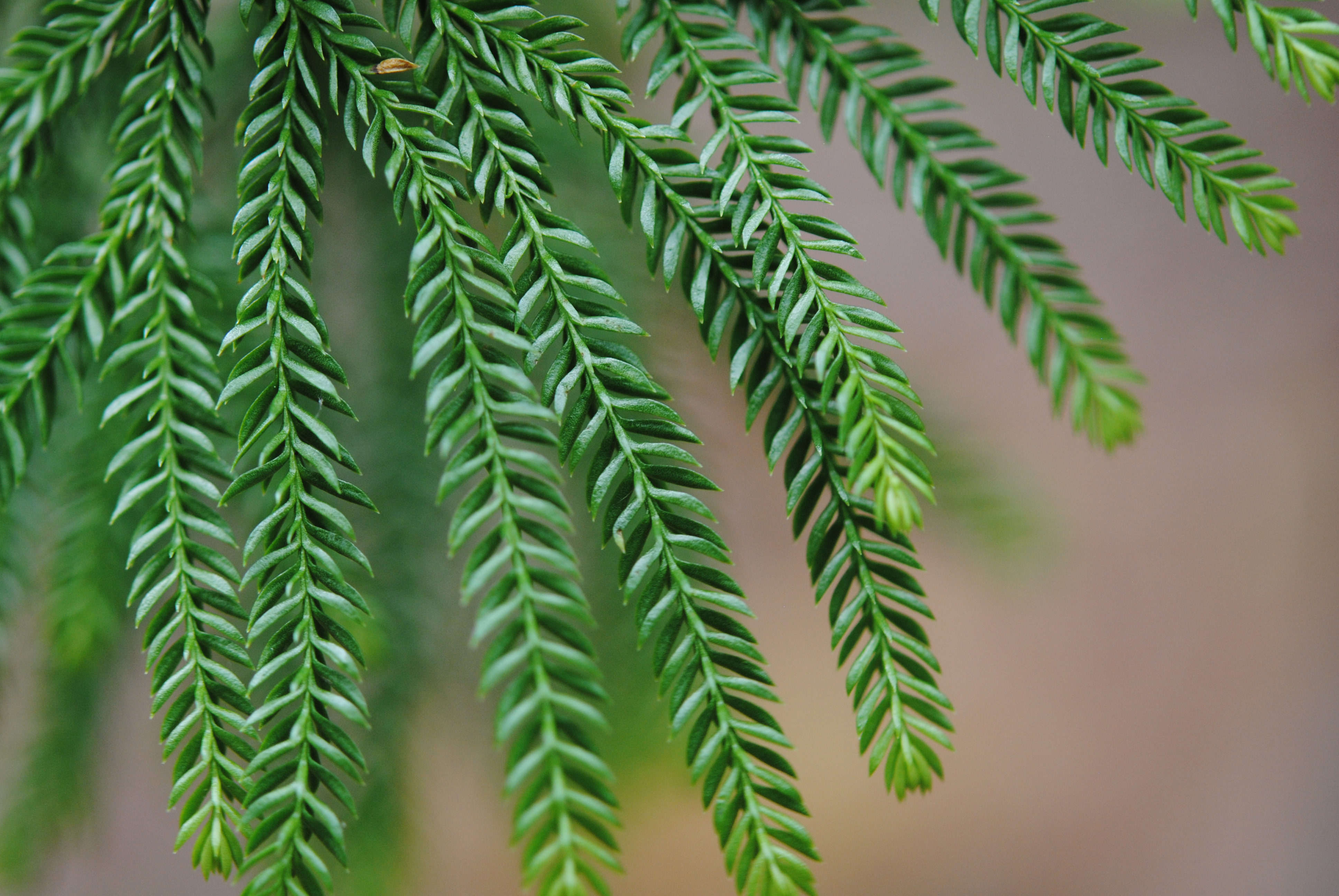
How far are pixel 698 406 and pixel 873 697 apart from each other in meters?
0.65

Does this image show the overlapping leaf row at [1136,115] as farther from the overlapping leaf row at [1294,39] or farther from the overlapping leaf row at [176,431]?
the overlapping leaf row at [176,431]

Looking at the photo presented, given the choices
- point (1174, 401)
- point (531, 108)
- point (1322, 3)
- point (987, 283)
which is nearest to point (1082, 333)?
point (987, 283)

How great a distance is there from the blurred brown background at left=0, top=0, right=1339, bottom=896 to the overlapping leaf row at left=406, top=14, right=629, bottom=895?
3.56 ft

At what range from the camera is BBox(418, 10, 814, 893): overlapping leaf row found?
43 cm

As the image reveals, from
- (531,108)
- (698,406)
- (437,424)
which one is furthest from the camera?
(698,406)

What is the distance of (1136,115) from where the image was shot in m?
0.48

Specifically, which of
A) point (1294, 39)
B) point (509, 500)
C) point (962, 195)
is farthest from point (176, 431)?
point (1294, 39)

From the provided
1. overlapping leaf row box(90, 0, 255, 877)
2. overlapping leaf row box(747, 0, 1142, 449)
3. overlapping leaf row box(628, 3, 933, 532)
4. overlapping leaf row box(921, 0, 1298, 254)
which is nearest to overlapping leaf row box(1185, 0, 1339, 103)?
overlapping leaf row box(921, 0, 1298, 254)

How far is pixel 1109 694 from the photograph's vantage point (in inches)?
61.8

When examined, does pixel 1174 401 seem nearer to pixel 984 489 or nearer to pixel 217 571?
pixel 984 489

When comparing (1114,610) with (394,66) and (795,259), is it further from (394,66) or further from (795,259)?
(394,66)

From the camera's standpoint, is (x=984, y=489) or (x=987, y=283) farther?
(x=984, y=489)

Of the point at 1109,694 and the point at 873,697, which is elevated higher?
the point at 873,697

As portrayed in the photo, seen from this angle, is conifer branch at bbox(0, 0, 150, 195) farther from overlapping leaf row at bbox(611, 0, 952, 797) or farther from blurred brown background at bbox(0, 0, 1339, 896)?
blurred brown background at bbox(0, 0, 1339, 896)
